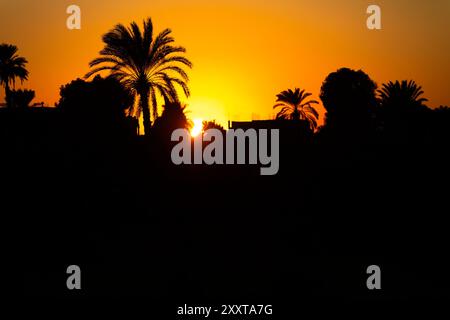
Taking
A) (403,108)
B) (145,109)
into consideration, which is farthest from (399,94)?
(145,109)

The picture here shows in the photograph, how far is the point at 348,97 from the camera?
63.6m

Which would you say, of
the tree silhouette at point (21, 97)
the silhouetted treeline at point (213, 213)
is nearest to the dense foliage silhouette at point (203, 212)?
the silhouetted treeline at point (213, 213)

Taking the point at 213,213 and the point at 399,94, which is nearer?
the point at 213,213

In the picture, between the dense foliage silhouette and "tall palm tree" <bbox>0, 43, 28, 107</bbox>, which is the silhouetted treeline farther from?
"tall palm tree" <bbox>0, 43, 28, 107</bbox>

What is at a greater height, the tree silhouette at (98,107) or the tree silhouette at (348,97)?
the tree silhouette at (348,97)

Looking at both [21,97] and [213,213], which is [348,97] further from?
[213,213]

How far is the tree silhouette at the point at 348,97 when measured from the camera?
60.8m

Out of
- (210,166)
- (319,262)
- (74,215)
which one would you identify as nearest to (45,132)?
(210,166)

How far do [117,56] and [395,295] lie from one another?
2228 cm

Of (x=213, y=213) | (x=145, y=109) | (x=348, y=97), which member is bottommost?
(x=213, y=213)

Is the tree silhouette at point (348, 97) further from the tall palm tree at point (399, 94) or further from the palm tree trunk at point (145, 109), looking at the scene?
the palm tree trunk at point (145, 109)

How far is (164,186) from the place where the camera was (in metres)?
23.1

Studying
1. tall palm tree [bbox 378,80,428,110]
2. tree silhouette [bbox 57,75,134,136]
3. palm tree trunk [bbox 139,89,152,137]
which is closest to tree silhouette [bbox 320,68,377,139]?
tall palm tree [bbox 378,80,428,110]

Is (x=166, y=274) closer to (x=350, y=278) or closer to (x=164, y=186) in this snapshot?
(x=350, y=278)
